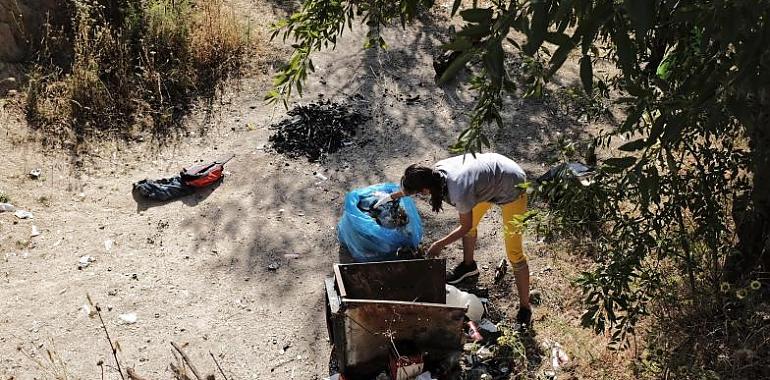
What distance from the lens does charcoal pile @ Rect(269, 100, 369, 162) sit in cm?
665

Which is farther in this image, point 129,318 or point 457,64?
point 129,318

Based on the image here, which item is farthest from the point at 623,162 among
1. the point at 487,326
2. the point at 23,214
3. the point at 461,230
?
the point at 23,214

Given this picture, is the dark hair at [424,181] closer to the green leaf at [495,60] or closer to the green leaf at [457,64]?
the green leaf at [457,64]

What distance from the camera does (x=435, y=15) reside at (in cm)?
894

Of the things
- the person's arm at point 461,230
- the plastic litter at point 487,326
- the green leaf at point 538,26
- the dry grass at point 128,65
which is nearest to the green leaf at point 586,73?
the green leaf at point 538,26

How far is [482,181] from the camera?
4344mm

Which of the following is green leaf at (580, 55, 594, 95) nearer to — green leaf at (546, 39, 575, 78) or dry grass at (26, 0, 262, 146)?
green leaf at (546, 39, 575, 78)

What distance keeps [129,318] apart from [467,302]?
2.35 metres

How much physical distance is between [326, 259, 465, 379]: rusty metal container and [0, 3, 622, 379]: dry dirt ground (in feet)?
1.52

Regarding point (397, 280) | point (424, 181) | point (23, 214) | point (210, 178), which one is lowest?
point (23, 214)

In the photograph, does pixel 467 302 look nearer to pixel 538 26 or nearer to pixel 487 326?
pixel 487 326

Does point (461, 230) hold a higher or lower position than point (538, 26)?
lower

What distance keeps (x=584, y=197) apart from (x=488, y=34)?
167 cm

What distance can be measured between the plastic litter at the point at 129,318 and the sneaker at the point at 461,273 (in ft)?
7.36
